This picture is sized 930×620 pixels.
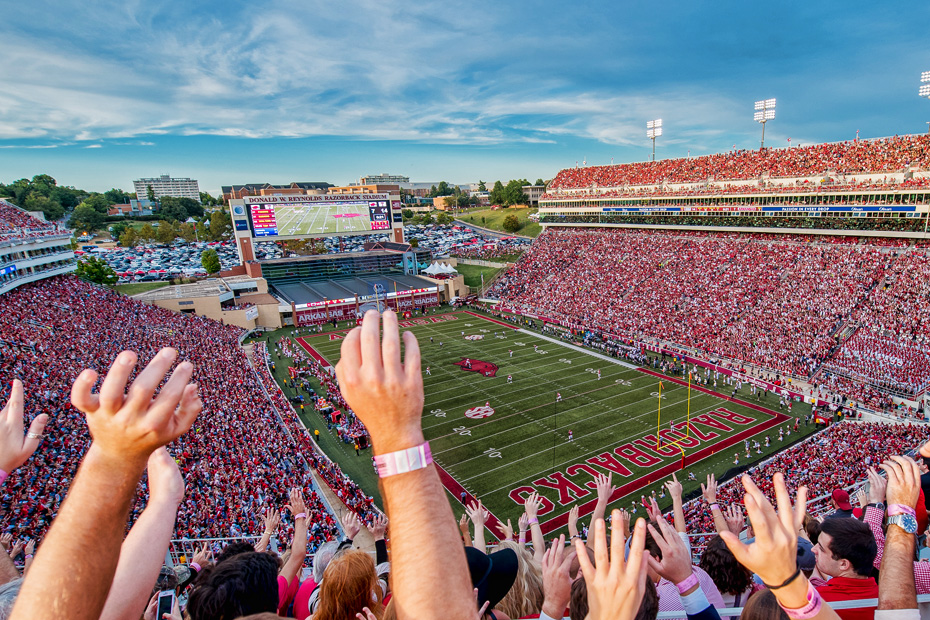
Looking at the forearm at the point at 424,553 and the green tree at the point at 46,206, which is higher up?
the green tree at the point at 46,206

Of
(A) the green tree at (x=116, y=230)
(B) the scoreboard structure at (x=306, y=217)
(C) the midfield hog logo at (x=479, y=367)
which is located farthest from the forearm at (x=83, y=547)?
(A) the green tree at (x=116, y=230)

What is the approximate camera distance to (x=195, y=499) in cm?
1257

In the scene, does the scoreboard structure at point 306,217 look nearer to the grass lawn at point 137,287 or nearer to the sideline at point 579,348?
the grass lawn at point 137,287

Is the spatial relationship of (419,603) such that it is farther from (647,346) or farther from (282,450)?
(647,346)

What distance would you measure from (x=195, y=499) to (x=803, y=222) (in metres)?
38.3

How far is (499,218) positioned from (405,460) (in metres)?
96.9

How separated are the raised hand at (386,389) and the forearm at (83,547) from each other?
0.66 metres

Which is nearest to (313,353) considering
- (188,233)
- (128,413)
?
(128,413)

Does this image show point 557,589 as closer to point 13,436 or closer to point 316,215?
point 13,436

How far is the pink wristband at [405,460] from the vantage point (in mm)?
1550

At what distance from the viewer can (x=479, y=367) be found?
90.3 feet

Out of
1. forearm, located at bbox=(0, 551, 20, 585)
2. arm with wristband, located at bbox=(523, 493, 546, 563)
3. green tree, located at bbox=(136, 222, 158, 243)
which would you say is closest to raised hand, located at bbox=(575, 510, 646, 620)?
arm with wristband, located at bbox=(523, 493, 546, 563)

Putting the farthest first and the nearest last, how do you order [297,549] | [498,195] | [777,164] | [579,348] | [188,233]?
[498,195]
[188,233]
[777,164]
[579,348]
[297,549]

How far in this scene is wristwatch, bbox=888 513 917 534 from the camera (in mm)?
2725
